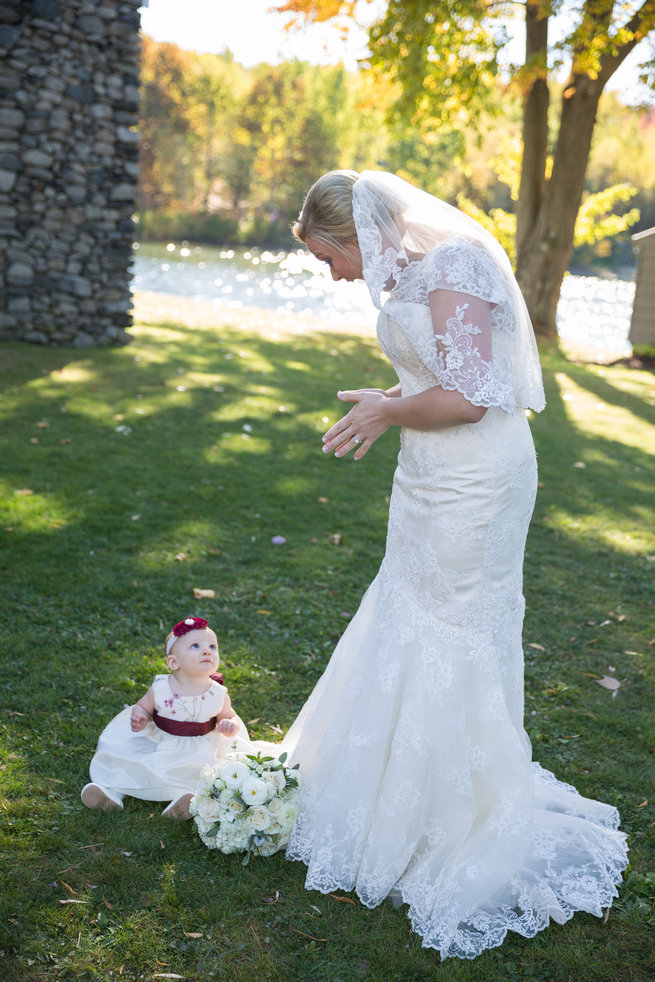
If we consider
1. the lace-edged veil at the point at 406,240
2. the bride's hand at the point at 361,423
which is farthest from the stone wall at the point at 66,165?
the bride's hand at the point at 361,423

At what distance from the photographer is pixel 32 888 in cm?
259

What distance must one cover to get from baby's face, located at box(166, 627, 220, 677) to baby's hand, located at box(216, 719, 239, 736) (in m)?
0.20

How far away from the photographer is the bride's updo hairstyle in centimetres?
258

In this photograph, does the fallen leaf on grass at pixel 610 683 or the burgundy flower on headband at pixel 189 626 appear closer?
the burgundy flower on headband at pixel 189 626

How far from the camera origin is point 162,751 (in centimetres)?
313

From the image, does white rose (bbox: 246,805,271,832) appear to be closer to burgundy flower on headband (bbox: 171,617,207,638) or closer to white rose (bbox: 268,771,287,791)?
white rose (bbox: 268,771,287,791)

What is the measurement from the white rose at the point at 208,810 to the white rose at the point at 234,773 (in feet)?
0.27

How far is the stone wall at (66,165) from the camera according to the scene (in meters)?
10.1

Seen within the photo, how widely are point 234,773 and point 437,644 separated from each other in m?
0.90

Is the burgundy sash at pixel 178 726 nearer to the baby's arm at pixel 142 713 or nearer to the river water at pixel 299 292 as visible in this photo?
the baby's arm at pixel 142 713

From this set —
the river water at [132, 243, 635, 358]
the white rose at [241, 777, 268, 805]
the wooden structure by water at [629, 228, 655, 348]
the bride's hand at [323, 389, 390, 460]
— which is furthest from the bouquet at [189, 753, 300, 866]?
the wooden structure by water at [629, 228, 655, 348]

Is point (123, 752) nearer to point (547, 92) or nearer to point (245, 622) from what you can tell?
point (245, 622)

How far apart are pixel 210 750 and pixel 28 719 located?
0.89m

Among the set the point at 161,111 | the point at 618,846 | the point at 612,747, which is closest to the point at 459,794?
the point at 618,846
